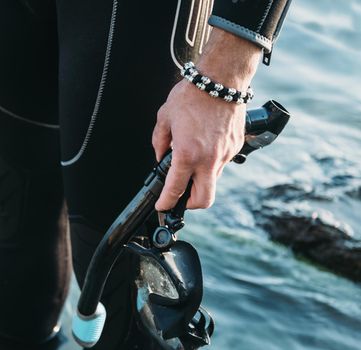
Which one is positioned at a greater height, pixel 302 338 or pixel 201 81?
pixel 201 81

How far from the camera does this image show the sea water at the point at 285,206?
272cm

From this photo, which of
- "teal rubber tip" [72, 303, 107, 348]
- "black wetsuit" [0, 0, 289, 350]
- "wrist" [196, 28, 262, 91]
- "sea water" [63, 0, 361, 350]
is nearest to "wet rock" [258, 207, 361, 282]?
"sea water" [63, 0, 361, 350]

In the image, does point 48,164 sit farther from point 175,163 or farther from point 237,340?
point 237,340

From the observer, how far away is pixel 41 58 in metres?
1.67

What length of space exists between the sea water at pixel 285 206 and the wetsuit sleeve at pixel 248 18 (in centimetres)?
128

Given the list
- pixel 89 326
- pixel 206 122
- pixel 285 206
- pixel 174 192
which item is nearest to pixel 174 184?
pixel 174 192

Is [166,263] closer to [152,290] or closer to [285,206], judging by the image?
[152,290]

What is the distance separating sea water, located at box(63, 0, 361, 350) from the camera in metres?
2.72

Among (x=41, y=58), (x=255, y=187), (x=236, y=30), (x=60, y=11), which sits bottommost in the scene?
(x=255, y=187)

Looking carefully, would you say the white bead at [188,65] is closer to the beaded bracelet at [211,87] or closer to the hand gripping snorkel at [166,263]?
the beaded bracelet at [211,87]

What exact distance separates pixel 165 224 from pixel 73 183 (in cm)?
27

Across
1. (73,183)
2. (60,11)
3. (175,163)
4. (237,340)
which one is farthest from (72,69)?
(237,340)

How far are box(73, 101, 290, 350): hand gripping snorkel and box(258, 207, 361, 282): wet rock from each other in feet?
6.26

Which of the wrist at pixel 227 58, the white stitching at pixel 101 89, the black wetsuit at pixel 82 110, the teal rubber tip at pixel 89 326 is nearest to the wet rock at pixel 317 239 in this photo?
the black wetsuit at pixel 82 110
